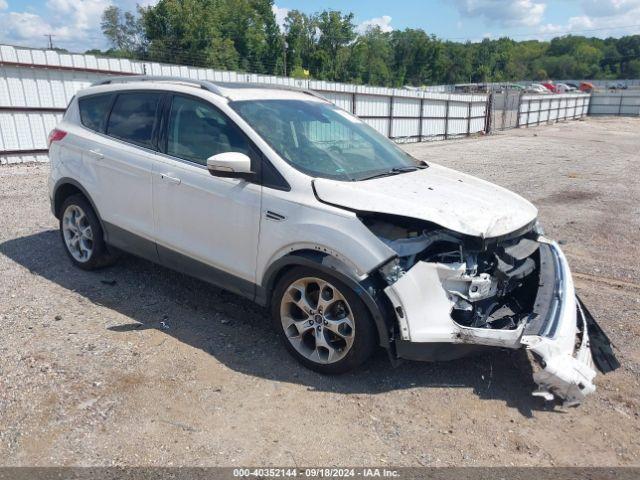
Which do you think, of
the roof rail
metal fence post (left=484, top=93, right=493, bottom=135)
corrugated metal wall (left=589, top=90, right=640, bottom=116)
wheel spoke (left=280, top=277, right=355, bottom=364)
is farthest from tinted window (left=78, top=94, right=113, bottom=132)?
corrugated metal wall (left=589, top=90, right=640, bottom=116)

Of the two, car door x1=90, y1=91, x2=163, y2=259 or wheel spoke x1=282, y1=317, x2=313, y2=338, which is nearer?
wheel spoke x1=282, y1=317, x2=313, y2=338

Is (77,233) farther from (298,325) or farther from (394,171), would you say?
(394,171)

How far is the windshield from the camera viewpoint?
3.70 meters

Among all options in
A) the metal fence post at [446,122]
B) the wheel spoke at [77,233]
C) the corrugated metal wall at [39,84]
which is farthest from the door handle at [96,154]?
the metal fence post at [446,122]

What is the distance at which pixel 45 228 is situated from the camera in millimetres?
6617

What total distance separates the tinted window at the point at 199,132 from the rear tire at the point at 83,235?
1.37 metres

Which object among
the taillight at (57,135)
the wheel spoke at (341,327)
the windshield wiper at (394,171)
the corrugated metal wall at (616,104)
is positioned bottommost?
the corrugated metal wall at (616,104)

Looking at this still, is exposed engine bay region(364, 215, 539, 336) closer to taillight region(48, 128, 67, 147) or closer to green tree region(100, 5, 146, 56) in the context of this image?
taillight region(48, 128, 67, 147)

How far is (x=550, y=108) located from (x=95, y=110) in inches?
1609

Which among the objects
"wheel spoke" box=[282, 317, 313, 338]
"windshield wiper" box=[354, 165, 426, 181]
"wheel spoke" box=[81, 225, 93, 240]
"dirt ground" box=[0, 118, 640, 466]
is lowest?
"dirt ground" box=[0, 118, 640, 466]

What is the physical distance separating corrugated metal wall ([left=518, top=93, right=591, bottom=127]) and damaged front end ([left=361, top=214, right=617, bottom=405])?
33672 mm

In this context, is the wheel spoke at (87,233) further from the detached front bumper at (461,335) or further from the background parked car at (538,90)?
the background parked car at (538,90)

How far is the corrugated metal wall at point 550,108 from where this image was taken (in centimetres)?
3484

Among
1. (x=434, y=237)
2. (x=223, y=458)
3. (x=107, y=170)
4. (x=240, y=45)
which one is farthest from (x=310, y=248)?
(x=240, y=45)
